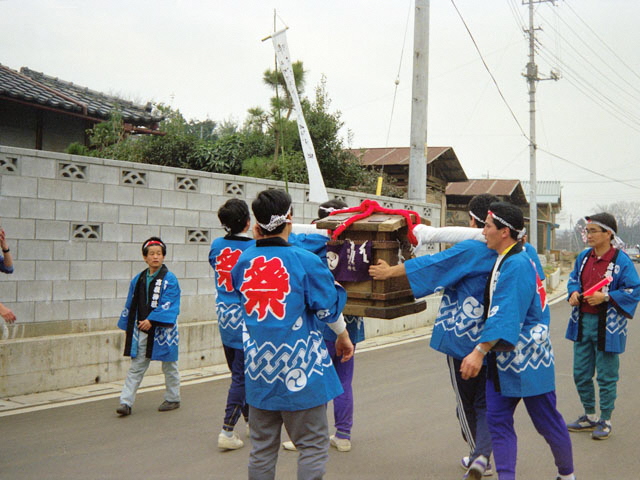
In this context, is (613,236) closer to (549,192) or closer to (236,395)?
(236,395)

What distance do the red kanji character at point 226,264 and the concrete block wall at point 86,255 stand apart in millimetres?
2954

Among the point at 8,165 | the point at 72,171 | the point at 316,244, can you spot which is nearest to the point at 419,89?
the point at 72,171

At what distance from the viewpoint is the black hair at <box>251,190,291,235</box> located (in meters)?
3.57

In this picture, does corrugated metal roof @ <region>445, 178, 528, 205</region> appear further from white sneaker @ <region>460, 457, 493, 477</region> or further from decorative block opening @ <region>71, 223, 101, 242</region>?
white sneaker @ <region>460, 457, 493, 477</region>

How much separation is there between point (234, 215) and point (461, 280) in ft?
6.43

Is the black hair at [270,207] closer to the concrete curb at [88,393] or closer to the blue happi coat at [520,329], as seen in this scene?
the blue happi coat at [520,329]

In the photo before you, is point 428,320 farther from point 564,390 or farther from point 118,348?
point 118,348

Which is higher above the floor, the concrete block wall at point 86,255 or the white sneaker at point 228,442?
the concrete block wall at point 86,255

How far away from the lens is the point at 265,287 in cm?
351

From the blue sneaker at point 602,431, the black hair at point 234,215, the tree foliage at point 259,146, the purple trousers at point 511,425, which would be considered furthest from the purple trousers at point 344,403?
the tree foliage at point 259,146

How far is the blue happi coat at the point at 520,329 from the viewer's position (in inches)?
147

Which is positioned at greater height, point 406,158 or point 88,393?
point 406,158

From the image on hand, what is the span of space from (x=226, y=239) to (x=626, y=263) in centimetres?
363

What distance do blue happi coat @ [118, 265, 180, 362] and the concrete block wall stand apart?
1.20 metres
